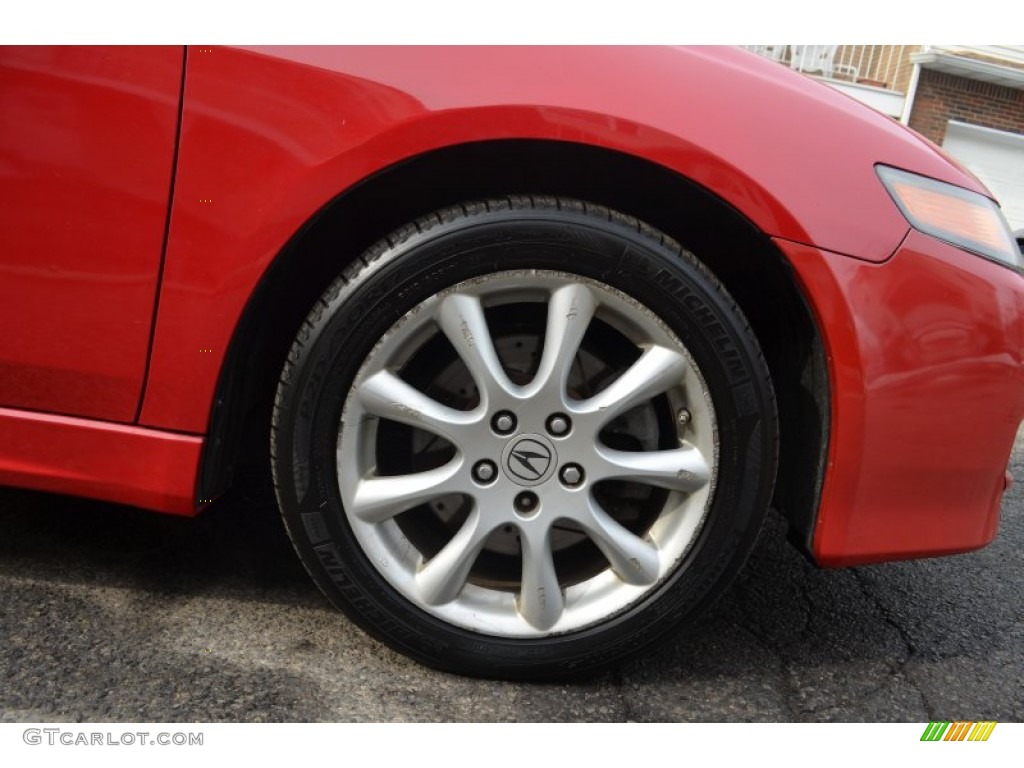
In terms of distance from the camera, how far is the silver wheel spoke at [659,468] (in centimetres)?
150

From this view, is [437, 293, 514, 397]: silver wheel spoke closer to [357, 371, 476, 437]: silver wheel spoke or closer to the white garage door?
[357, 371, 476, 437]: silver wheel spoke

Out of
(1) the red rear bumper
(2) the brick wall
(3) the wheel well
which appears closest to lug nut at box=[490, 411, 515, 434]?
(3) the wheel well

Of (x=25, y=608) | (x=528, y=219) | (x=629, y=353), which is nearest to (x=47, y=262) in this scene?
(x=25, y=608)

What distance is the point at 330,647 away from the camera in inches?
64.0

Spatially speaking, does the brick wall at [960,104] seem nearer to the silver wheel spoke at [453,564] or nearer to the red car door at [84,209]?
the silver wheel spoke at [453,564]

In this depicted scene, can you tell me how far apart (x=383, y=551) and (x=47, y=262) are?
77 cm

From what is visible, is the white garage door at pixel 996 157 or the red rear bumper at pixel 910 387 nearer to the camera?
the red rear bumper at pixel 910 387

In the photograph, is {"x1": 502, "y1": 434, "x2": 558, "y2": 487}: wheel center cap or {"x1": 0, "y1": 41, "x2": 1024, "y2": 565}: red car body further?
{"x1": 502, "y1": 434, "x2": 558, "y2": 487}: wheel center cap

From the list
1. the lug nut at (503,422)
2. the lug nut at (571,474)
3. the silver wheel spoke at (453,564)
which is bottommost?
the silver wheel spoke at (453,564)

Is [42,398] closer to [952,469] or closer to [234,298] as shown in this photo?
[234,298]

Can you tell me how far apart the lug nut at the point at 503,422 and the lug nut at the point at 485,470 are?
65 millimetres

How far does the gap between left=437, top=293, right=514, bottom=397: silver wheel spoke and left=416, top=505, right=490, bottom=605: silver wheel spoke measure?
0.24m

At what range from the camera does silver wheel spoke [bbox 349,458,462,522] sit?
1.49m

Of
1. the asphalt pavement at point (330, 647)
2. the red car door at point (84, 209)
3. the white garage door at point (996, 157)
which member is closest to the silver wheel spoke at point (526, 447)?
the asphalt pavement at point (330, 647)
